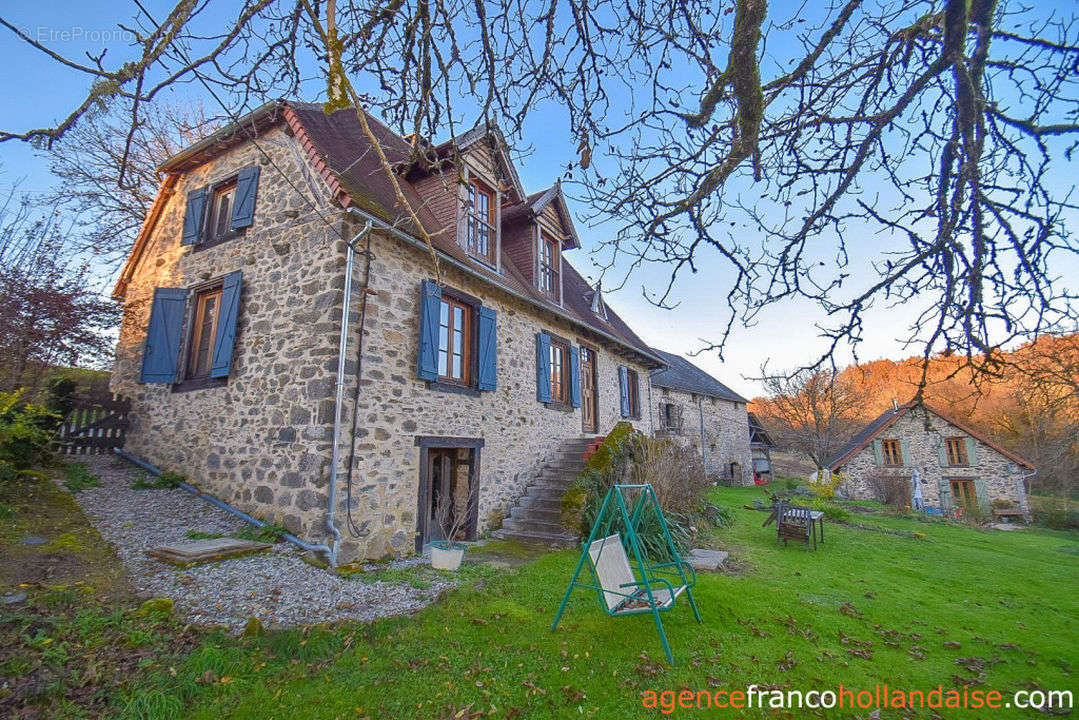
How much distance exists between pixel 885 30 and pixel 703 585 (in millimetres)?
5434

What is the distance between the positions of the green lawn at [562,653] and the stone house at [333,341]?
1746 millimetres

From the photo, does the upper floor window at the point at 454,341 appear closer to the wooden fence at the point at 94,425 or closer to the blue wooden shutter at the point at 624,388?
the wooden fence at the point at 94,425

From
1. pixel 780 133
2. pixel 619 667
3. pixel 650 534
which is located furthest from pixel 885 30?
pixel 650 534

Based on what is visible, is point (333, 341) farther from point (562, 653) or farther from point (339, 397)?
point (562, 653)

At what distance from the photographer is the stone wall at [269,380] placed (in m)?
6.10

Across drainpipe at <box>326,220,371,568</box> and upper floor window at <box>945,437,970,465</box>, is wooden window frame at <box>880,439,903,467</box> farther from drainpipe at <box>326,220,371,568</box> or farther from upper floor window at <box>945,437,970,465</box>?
drainpipe at <box>326,220,371,568</box>

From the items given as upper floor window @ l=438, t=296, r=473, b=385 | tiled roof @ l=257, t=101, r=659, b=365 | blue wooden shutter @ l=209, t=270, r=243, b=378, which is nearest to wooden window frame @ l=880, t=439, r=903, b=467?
tiled roof @ l=257, t=101, r=659, b=365

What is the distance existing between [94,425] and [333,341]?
20.1ft

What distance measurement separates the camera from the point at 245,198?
303 inches

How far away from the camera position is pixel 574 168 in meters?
3.25

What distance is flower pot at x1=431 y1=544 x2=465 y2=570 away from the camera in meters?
6.14

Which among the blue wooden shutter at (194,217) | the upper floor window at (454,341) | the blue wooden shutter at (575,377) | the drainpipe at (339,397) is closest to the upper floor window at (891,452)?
the blue wooden shutter at (575,377)

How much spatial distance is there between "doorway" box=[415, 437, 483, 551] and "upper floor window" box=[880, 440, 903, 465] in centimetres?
2267

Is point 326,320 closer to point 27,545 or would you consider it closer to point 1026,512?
point 27,545
